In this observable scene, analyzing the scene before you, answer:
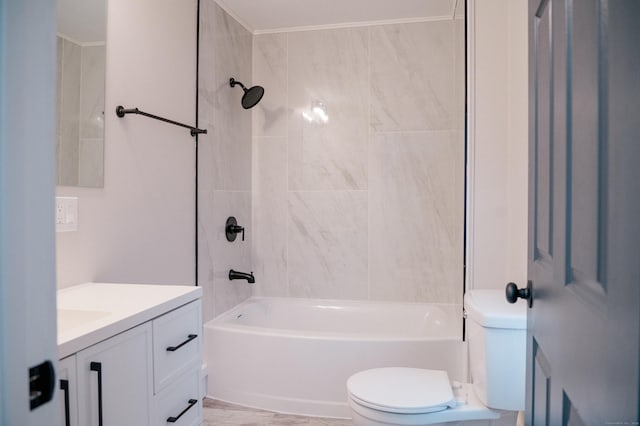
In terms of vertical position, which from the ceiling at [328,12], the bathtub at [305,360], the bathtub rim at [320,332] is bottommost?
the bathtub at [305,360]

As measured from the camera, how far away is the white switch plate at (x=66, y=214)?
1.56 meters

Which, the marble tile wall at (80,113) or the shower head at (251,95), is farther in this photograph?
the shower head at (251,95)

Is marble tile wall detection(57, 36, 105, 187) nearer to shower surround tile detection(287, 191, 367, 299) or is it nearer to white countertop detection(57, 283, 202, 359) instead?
white countertop detection(57, 283, 202, 359)

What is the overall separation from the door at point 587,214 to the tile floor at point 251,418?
1.66 metres

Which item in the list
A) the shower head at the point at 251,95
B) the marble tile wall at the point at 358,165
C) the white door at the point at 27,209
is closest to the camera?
the white door at the point at 27,209

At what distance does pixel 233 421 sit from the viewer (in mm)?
2355

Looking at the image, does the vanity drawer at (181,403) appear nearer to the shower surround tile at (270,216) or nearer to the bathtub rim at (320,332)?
the bathtub rim at (320,332)

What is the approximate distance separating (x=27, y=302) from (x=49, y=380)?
11 cm

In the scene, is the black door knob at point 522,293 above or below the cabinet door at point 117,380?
above

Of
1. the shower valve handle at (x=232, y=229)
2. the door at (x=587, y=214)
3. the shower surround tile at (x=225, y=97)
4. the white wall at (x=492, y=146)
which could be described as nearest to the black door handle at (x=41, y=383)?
the door at (x=587, y=214)

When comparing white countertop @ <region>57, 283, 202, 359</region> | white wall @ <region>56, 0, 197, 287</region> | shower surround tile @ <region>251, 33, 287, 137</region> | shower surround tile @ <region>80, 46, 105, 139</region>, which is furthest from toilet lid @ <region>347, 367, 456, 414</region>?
shower surround tile @ <region>251, 33, 287, 137</region>

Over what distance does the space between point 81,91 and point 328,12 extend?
1.91m

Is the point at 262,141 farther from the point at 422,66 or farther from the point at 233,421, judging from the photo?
the point at 233,421

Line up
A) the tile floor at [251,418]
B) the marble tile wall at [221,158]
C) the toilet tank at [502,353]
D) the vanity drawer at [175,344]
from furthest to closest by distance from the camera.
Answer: the marble tile wall at [221,158]
the tile floor at [251,418]
the toilet tank at [502,353]
the vanity drawer at [175,344]
